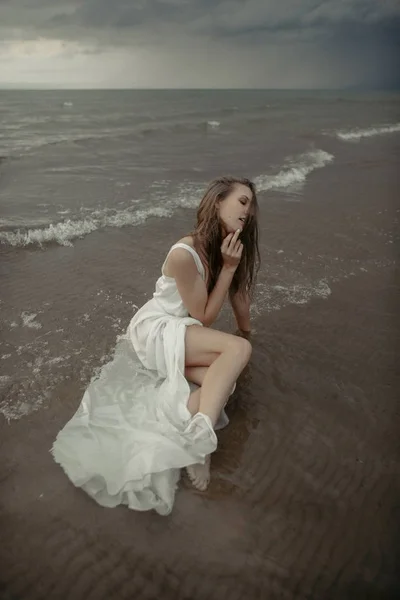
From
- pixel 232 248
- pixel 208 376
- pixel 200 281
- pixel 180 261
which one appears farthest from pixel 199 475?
pixel 232 248

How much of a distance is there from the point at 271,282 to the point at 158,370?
3.01 m

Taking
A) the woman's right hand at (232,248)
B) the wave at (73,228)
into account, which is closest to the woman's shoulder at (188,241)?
the woman's right hand at (232,248)

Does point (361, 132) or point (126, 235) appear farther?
point (361, 132)

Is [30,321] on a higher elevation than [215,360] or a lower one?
lower

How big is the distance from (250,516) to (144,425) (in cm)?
94

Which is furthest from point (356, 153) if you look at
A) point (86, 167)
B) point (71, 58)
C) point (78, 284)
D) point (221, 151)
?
point (78, 284)

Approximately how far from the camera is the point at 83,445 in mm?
3027

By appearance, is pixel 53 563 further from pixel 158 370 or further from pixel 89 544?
pixel 158 370

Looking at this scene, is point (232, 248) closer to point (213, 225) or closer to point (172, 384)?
point (213, 225)

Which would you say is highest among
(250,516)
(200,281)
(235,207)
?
(235,207)

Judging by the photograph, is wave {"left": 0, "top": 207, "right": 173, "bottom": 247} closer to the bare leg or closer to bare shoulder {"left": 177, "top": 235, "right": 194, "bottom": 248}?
bare shoulder {"left": 177, "top": 235, "right": 194, "bottom": 248}

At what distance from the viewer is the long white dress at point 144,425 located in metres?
2.77

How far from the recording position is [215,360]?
326 centimetres

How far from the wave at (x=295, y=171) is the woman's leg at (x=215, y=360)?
8.83 metres
